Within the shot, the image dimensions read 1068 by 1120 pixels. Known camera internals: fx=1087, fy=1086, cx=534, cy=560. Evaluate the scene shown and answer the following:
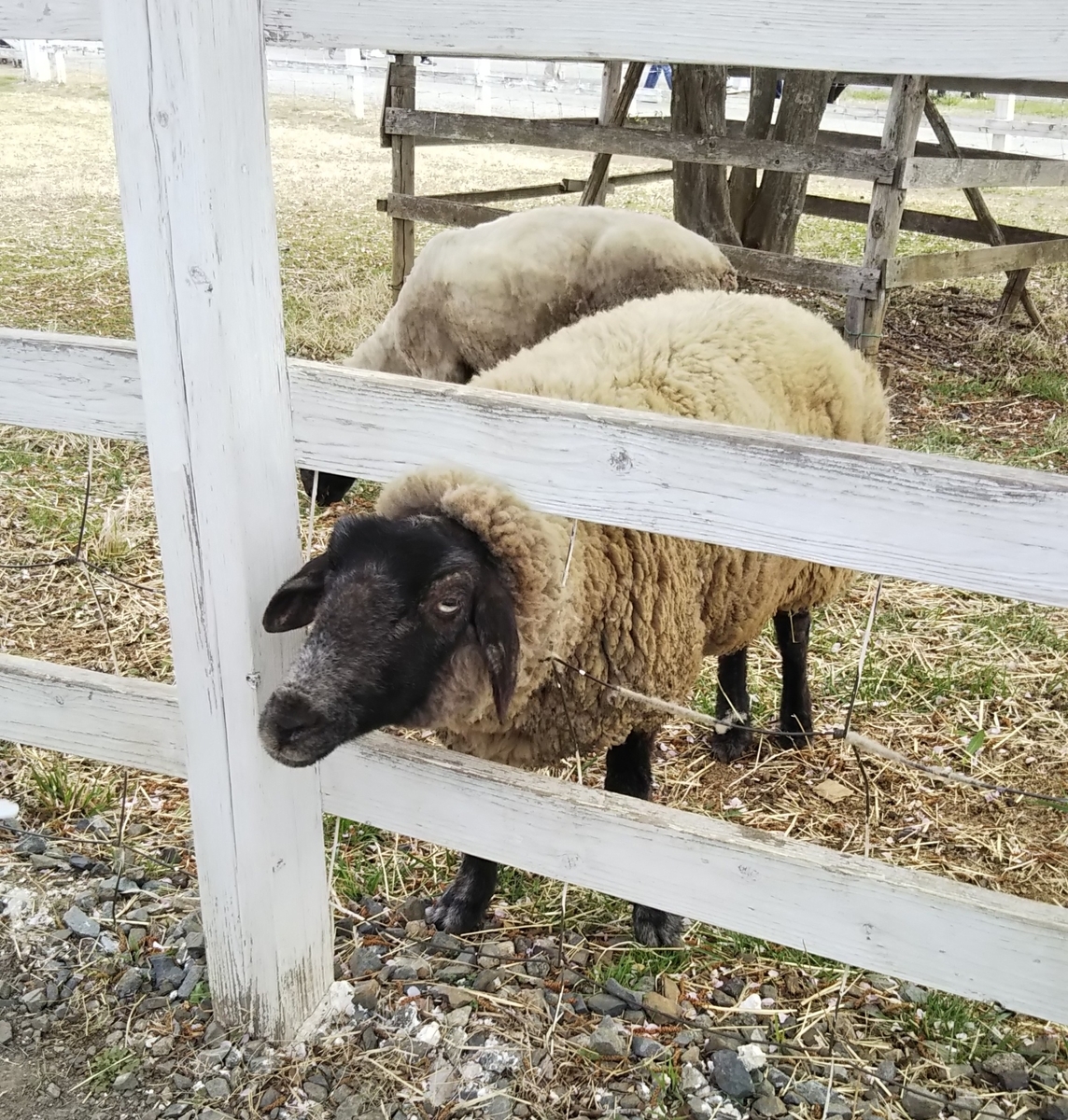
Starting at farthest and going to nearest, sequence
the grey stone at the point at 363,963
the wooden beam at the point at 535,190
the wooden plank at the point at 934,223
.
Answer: the wooden beam at the point at 535,190
the wooden plank at the point at 934,223
the grey stone at the point at 363,963

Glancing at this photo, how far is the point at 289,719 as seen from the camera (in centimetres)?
200

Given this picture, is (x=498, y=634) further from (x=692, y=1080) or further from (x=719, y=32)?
(x=719, y=32)

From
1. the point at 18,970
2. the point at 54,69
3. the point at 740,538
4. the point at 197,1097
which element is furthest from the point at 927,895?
the point at 54,69

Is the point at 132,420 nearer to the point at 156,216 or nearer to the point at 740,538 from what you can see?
the point at 156,216

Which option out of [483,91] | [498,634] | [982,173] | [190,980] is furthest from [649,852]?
[483,91]

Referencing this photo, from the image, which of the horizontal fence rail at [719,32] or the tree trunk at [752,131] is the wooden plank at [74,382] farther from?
the tree trunk at [752,131]

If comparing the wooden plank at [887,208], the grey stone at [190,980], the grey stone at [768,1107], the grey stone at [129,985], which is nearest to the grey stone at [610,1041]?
the grey stone at [768,1107]

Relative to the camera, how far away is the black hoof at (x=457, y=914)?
2.83m

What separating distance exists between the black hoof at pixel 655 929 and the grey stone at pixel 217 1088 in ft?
3.48

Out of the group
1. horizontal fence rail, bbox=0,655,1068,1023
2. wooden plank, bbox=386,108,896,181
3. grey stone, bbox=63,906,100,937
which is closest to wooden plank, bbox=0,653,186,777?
horizontal fence rail, bbox=0,655,1068,1023

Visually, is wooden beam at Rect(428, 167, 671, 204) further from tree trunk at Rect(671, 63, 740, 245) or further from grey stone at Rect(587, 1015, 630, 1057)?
grey stone at Rect(587, 1015, 630, 1057)

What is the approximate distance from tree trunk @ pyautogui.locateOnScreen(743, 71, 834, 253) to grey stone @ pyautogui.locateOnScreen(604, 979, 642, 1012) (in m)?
6.47

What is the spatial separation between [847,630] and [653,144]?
3920 millimetres

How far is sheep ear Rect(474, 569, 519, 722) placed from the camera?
7.47ft
